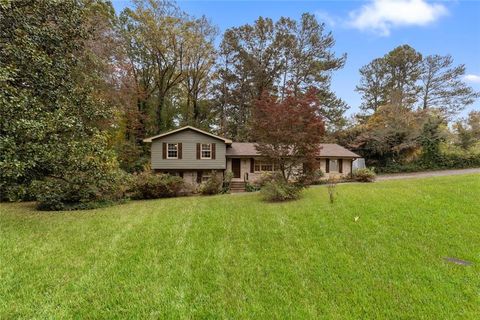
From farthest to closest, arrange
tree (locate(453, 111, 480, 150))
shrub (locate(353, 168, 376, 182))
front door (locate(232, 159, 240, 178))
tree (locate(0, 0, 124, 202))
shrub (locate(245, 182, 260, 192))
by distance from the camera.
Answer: tree (locate(453, 111, 480, 150)), front door (locate(232, 159, 240, 178)), shrub (locate(353, 168, 376, 182)), shrub (locate(245, 182, 260, 192)), tree (locate(0, 0, 124, 202))

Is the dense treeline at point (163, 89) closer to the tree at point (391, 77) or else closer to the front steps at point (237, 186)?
the tree at point (391, 77)

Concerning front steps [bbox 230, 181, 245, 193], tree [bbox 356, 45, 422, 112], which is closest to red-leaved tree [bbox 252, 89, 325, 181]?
front steps [bbox 230, 181, 245, 193]

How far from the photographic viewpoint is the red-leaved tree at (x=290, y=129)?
1137 centimetres

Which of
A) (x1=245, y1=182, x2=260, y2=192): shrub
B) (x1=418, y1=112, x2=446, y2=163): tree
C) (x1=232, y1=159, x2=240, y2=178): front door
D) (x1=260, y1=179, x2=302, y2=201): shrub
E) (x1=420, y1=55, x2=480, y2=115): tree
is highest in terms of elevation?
(x1=420, y1=55, x2=480, y2=115): tree

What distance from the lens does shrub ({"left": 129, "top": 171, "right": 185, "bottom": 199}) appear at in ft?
48.7

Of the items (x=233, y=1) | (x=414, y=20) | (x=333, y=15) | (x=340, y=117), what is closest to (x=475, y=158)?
(x=340, y=117)

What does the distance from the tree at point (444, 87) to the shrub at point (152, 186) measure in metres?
29.7

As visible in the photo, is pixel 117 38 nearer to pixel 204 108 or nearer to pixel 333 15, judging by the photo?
pixel 204 108

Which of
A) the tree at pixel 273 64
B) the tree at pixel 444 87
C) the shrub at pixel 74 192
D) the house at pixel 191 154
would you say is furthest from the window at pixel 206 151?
the tree at pixel 444 87

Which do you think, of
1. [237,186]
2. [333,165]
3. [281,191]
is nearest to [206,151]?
[237,186]

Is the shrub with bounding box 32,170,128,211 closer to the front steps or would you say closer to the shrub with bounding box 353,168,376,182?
the front steps

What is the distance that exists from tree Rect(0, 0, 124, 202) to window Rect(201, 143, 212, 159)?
914cm

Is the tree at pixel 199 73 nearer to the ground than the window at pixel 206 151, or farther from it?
farther from it

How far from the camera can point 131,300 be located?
11.3ft
